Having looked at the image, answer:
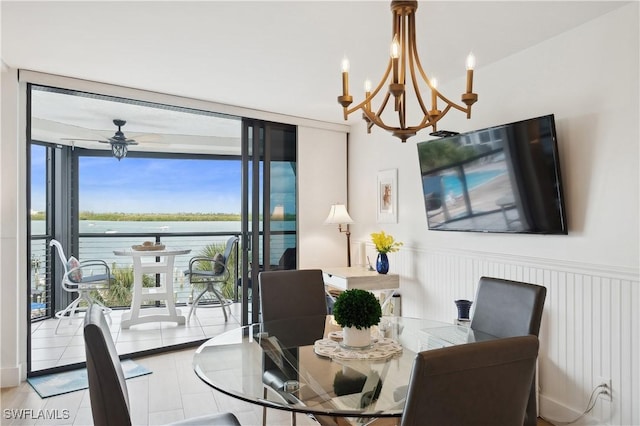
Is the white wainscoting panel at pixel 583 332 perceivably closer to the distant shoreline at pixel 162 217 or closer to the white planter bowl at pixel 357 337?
the white planter bowl at pixel 357 337

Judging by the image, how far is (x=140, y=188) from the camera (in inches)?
276

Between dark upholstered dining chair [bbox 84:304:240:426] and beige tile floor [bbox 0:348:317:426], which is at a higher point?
dark upholstered dining chair [bbox 84:304:240:426]

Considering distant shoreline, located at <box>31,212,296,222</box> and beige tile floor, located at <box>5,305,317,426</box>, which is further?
distant shoreline, located at <box>31,212,296,222</box>

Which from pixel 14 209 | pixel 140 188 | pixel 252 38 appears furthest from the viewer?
pixel 140 188

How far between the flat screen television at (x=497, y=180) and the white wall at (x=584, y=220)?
0.13 meters

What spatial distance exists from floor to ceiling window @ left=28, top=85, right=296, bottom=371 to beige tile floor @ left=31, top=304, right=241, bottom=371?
0.03 m

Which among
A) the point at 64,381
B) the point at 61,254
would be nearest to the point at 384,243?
the point at 64,381

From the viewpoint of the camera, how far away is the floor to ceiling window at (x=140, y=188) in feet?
A: 15.1

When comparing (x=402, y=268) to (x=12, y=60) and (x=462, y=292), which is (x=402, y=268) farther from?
(x=12, y=60)

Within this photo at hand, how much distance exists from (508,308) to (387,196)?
2.24 meters

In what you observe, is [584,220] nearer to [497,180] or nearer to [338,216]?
[497,180]

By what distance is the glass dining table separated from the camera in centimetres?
151

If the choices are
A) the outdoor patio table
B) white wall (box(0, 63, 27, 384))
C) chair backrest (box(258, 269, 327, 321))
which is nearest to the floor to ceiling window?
white wall (box(0, 63, 27, 384))

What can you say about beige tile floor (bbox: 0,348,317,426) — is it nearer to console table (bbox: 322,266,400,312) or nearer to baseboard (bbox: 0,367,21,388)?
baseboard (bbox: 0,367,21,388)
